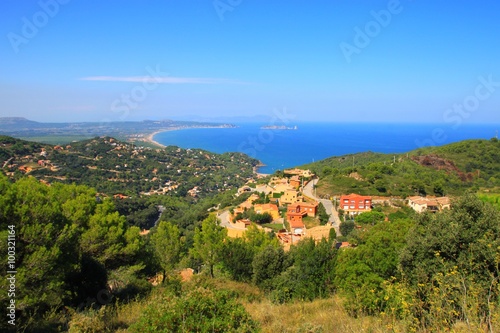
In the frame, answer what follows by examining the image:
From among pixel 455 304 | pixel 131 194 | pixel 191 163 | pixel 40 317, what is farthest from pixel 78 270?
pixel 191 163

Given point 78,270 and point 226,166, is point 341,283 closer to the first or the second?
point 78,270

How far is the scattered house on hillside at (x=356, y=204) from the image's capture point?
23.5 metres

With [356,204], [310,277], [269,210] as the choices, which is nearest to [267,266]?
[310,277]

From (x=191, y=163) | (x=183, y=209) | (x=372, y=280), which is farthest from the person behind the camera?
(x=191, y=163)

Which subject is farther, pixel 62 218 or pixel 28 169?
pixel 28 169

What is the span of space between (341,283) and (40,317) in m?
5.79

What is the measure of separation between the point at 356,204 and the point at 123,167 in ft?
121

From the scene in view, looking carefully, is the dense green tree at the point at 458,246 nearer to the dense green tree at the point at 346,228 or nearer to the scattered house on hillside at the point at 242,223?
the dense green tree at the point at 346,228

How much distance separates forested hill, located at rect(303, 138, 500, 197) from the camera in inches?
1117

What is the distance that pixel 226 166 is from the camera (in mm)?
64062

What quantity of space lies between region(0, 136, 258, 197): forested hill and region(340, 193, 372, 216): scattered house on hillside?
25800mm

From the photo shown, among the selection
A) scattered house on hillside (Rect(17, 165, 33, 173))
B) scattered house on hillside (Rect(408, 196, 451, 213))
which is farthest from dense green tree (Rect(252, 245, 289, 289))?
scattered house on hillside (Rect(17, 165, 33, 173))

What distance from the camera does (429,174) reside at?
33375 millimetres

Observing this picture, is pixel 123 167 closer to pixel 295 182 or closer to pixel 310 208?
pixel 295 182
